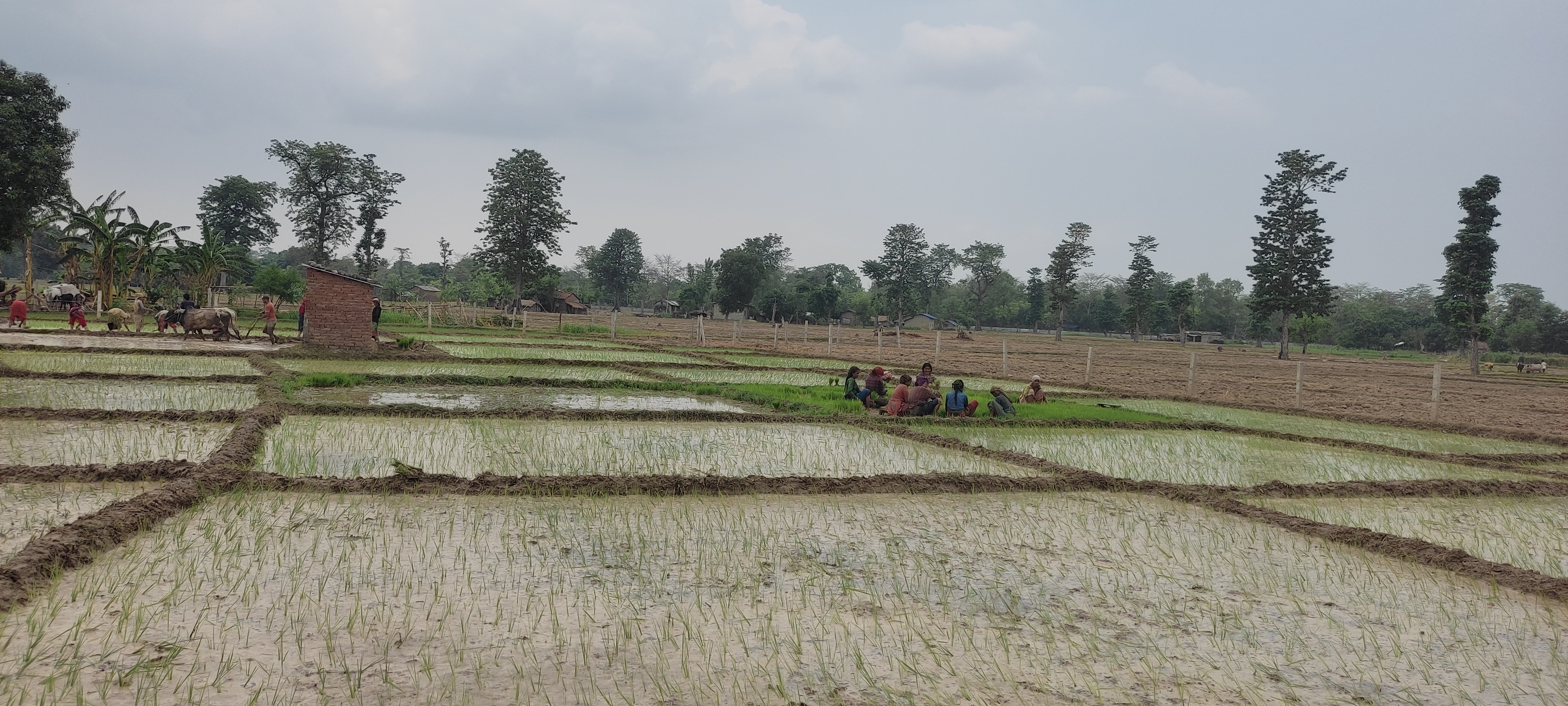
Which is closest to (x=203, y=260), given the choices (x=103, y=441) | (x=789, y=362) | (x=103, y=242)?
(x=103, y=242)

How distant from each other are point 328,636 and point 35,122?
28493mm

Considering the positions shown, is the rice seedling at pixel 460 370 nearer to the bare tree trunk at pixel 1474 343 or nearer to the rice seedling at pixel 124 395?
the rice seedling at pixel 124 395

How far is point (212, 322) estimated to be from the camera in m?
24.8

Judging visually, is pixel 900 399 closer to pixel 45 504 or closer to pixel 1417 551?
pixel 1417 551

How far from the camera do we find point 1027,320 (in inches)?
4087

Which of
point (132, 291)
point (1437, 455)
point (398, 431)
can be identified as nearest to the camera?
point (398, 431)

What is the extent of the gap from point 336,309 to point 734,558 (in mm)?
18934

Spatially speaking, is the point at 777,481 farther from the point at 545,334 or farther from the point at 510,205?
the point at 510,205

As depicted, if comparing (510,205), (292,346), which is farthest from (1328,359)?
(292,346)

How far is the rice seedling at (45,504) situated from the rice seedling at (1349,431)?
16.0 m

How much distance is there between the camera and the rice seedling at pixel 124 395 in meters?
11.9

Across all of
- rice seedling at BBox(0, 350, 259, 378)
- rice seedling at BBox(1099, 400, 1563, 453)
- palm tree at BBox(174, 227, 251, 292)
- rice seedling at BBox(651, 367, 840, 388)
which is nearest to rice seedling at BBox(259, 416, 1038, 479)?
rice seedling at BBox(0, 350, 259, 378)

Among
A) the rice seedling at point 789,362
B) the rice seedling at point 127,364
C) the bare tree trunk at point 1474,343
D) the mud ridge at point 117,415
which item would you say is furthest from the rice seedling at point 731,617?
the bare tree trunk at point 1474,343

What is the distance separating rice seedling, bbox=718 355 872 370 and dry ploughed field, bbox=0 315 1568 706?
39.9ft
